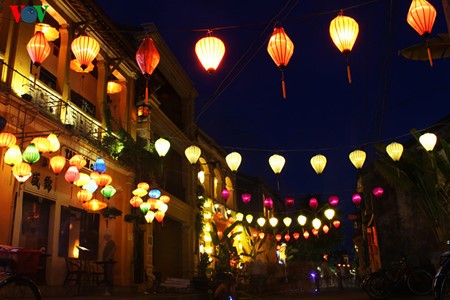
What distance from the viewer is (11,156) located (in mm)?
9852

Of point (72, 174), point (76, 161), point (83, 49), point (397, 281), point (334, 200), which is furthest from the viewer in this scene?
point (334, 200)

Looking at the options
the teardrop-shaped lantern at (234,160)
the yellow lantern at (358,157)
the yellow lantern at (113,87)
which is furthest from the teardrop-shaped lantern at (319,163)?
the yellow lantern at (113,87)

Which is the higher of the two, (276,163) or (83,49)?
(83,49)

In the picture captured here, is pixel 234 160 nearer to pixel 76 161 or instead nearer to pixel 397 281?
pixel 76 161

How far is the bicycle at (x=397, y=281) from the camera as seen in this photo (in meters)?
13.3

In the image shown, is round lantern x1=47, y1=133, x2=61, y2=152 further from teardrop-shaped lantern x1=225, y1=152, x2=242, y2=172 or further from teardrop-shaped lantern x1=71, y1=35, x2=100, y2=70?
teardrop-shaped lantern x1=225, y1=152, x2=242, y2=172

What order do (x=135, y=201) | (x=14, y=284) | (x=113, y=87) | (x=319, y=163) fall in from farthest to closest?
(x=113, y=87) < (x=135, y=201) < (x=319, y=163) < (x=14, y=284)

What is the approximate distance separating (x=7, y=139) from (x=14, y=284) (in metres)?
4.91

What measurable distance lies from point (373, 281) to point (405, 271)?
3.35 ft

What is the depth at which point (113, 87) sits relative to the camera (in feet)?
55.4

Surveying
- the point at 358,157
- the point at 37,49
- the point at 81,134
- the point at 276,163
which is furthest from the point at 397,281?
the point at 37,49

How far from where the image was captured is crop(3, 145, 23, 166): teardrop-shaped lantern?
9836 millimetres

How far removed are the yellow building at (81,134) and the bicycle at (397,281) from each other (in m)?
8.11

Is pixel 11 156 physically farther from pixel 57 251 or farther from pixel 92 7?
pixel 92 7
